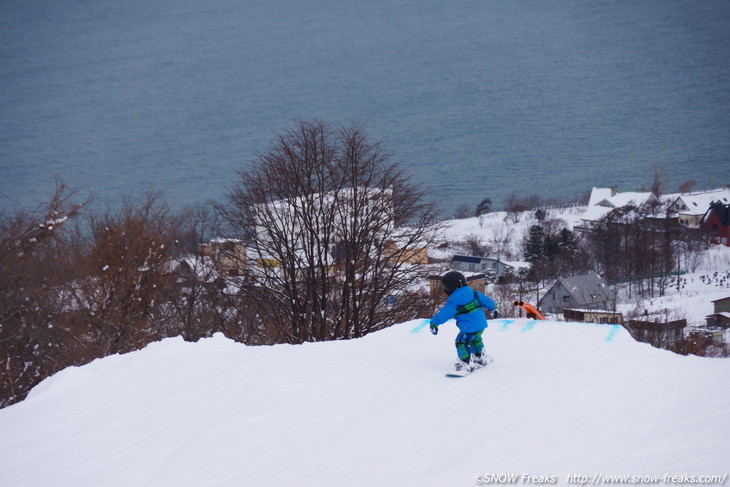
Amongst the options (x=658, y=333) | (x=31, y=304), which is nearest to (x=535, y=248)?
(x=658, y=333)

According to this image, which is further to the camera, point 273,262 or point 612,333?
point 273,262

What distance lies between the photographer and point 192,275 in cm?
2117

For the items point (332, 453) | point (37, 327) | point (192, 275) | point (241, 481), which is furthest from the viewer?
point (192, 275)

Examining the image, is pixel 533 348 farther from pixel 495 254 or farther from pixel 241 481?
pixel 495 254

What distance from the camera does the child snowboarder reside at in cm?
660

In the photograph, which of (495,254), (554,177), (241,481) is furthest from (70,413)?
(554,177)

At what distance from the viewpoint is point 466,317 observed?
21.9 feet

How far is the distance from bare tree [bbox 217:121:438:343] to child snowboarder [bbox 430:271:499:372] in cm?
925

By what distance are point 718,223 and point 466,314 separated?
64.2m

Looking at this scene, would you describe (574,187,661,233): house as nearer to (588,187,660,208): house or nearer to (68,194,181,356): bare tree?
(588,187,660,208): house

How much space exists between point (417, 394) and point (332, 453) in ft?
4.61

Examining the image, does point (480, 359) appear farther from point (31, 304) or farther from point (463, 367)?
point (31, 304)

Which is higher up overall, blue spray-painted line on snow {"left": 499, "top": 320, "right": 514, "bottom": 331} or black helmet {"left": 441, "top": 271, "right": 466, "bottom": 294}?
black helmet {"left": 441, "top": 271, "right": 466, "bottom": 294}

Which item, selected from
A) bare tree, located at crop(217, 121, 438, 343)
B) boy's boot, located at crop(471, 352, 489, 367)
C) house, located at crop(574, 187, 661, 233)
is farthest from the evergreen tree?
boy's boot, located at crop(471, 352, 489, 367)
